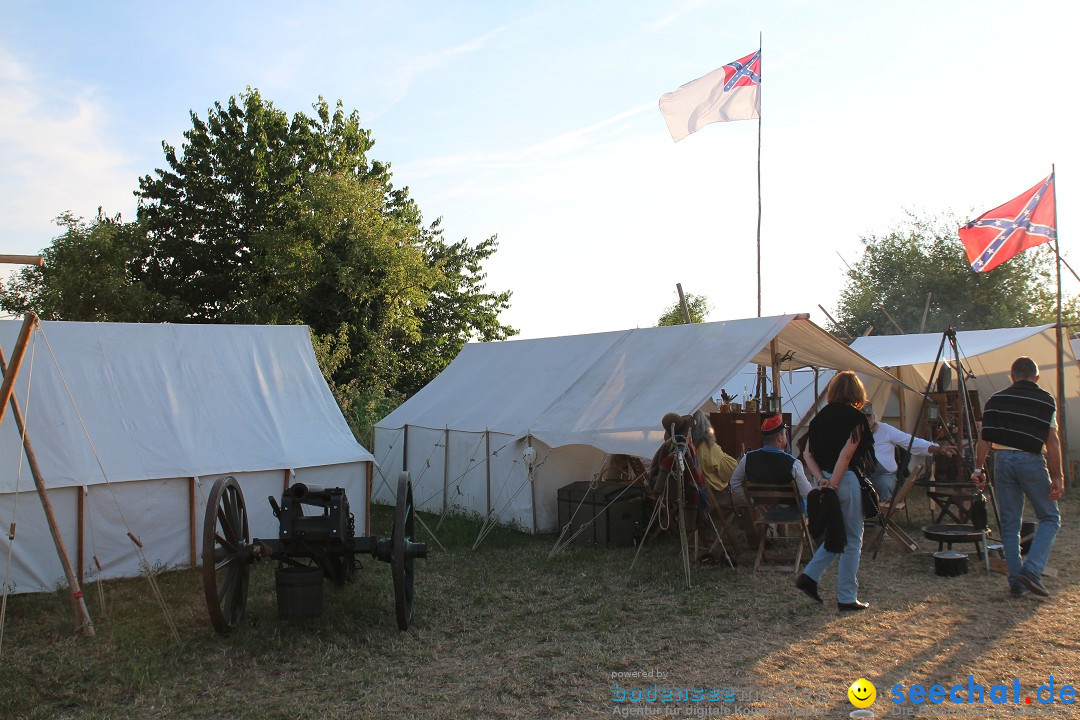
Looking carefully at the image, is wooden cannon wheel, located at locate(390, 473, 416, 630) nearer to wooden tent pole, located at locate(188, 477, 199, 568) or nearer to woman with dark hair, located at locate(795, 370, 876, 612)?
woman with dark hair, located at locate(795, 370, 876, 612)

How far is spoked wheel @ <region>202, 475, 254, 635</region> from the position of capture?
425 cm

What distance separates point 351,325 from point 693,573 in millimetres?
14286

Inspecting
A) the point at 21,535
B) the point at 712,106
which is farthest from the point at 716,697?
the point at 712,106

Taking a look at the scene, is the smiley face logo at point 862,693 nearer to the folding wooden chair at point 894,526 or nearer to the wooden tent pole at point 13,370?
the folding wooden chair at point 894,526

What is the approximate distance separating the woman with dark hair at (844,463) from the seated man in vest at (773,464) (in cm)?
78

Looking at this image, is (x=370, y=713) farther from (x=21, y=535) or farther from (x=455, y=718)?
(x=21, y=535)

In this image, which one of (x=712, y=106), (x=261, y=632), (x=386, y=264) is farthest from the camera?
(x=386, y=264)

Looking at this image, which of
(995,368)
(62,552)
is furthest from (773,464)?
(995,368)

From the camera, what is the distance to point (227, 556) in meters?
4.71

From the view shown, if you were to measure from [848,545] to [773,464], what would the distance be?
1117mm

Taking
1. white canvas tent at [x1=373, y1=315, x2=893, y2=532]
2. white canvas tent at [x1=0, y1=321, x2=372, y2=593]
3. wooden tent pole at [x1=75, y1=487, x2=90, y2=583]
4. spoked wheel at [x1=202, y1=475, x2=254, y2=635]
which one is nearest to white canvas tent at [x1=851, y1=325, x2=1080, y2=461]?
white canvas tent at [x1=373, y1=315, x2=893, y2=532]

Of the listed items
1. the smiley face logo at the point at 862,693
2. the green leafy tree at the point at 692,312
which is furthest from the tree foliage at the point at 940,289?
the smiley face logo at the point at 862,693

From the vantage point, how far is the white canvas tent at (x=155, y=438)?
20.0ft

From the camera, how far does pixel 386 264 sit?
18531mm
